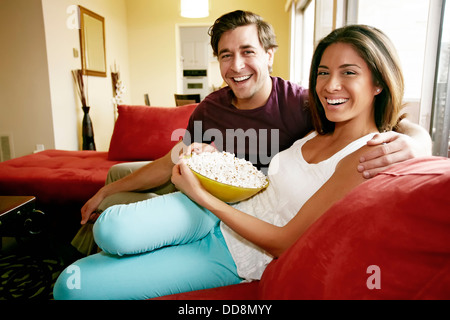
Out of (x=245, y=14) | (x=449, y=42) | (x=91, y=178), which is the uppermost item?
(x=245, y=14)

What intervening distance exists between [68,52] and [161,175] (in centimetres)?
332

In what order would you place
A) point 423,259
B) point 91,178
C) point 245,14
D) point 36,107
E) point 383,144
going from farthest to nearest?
1. point 36,107
2. point 91,178
3. point 245,14
4. point 383,144
5. point 423,259

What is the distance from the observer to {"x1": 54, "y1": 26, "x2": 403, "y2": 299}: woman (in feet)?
2.93

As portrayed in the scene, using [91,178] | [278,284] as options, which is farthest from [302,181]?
[91,178]

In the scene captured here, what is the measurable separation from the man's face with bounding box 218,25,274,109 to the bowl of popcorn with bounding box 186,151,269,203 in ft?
1.37

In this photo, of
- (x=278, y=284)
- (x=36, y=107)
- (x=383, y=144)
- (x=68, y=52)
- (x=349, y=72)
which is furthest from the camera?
(x=68, y=52)

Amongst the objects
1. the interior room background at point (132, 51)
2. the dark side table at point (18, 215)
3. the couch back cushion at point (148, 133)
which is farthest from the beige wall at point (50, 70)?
the dark side table at point (18, 215)

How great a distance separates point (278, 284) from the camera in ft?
2.05

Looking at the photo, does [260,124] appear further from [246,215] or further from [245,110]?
[246,215]

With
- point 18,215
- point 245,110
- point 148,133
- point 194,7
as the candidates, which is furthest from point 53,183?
point 194,7

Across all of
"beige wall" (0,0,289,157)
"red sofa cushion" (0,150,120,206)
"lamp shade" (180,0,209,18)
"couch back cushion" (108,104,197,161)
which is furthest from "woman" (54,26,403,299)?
"lamp shade" (180,0,209,18)

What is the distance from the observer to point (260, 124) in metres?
1.45

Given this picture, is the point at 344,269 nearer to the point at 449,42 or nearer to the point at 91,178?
the point at 449,42

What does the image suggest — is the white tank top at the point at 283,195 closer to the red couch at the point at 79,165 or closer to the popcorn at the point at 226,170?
the popcorn at the point at 226,170
